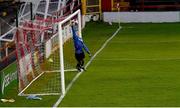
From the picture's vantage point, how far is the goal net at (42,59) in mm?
17938

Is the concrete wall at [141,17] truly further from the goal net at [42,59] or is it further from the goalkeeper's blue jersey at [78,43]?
the goalkeeper's blue jersey at [78,43]

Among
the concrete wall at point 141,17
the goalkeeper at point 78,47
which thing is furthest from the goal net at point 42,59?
the concrete wall at point 141,17

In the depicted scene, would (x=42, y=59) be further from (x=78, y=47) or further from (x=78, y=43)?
(x=78, y=43)

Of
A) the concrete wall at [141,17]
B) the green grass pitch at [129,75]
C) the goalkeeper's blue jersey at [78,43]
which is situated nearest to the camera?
the green grass pitch at [129,75]

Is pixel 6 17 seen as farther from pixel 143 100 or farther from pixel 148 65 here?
pixel 143 100

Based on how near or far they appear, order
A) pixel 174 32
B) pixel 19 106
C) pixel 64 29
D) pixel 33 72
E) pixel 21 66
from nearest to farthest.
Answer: pixel 19 106 → pixel 21 66 → pixel 33 72 → pixel 64 29 → pixel 174 32

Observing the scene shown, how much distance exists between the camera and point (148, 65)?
2294 cm

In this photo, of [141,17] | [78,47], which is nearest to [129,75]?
[78,47]

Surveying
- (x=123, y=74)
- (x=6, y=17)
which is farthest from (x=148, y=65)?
(x=6, y=17)

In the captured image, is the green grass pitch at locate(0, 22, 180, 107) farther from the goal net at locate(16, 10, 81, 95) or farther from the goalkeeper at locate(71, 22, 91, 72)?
the goalkeeper at locate(71, 22, 91, 72)

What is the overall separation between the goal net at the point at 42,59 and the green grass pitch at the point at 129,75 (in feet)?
1.70

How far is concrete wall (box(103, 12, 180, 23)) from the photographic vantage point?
41469 mm

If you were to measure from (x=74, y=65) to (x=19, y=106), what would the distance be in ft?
23.7

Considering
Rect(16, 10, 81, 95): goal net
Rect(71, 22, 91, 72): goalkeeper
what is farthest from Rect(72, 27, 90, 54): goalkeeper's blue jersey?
Rect(16, 10, 81, 95): goal net
